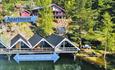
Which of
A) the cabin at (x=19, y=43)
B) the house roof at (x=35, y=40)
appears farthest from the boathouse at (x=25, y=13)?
the cabin at (x=19, y=43)

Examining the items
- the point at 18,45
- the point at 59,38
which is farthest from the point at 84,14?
the point at 18,45

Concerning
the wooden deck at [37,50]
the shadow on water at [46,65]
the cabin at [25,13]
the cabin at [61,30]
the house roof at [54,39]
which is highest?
the cabin at [25,13]

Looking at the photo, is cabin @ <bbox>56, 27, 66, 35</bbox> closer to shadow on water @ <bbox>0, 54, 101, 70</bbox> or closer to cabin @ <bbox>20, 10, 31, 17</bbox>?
cabin @ <bbox>20, 10, 31, 17</bbox>

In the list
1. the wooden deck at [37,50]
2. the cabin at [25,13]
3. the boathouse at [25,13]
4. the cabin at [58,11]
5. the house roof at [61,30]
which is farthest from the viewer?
the cabin at [58,11]

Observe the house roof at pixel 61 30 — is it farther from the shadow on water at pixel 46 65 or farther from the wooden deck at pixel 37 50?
the shadow on water at pixel 46 65

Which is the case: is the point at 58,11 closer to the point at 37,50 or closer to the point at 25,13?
the point at 25,13

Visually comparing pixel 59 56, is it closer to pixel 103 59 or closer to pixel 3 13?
pixel 103 59

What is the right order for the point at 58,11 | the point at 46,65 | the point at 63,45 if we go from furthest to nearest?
the point at 58,11
the point at 63,45
the point at 46,65

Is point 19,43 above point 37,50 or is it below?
above

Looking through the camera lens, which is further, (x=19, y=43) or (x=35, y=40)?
(x=35, y=40)

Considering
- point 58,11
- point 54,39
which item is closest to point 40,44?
point 54,39

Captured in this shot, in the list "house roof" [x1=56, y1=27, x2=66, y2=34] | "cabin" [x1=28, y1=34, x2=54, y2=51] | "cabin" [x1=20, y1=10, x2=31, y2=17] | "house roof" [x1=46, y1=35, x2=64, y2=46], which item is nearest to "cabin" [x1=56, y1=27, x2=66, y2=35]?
"house roof" [x1=56, y1=27, x2=66, y2=34]
